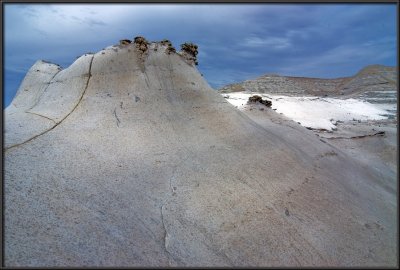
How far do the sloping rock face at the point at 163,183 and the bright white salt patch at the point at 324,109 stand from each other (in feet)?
15.1

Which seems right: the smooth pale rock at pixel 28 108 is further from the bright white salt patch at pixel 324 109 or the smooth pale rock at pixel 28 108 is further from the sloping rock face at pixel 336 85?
the sloping rock face at pixel 336 85

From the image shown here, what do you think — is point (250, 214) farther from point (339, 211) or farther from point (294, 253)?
point (339, 211)

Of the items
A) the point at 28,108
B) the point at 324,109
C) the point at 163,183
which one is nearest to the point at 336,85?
the point at 324,109

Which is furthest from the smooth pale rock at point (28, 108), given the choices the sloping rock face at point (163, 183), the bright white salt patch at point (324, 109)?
the bright white salt patch at point (324, 109)

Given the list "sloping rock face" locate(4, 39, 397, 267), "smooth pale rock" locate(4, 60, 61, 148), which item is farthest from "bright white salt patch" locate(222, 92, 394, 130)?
"smooth pale rock" locate(4, 60, 61, 148)

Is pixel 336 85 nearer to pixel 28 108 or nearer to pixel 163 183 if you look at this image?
pixel 28 108

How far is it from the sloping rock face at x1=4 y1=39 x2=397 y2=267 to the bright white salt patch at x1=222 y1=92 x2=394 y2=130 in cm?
459

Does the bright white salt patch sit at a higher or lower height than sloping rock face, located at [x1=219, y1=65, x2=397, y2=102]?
lower

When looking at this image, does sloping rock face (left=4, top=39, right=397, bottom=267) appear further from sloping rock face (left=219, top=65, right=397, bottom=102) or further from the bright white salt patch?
sloping rock face (left=219, top=65, right=397, bottom=102)

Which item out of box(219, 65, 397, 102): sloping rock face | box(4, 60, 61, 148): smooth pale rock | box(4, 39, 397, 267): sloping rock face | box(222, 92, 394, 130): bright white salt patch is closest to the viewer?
box(4, 39, 397, 267): sloping rock face

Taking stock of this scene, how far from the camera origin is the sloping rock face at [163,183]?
2.21m

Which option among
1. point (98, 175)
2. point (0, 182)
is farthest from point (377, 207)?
point (0, 182)

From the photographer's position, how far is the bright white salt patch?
9.29 meters

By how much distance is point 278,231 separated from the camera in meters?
2.70
